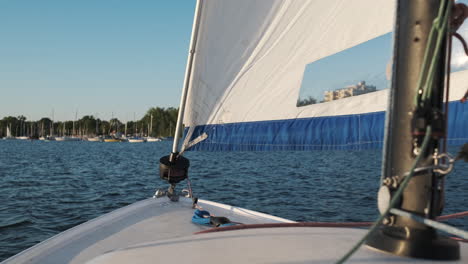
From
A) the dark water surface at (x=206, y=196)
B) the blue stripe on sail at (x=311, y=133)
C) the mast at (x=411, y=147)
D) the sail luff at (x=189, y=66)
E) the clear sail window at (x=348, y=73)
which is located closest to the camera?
the mast at (x=411, y=147)

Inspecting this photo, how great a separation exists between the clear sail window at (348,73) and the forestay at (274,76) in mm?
51

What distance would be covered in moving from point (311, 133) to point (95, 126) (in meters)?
138

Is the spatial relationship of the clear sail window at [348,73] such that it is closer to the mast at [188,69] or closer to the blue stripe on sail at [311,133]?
the blue stripe on sail at [311,133]

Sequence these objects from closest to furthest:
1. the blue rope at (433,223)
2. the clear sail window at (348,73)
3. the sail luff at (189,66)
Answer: the blue rope at (433,223) < the clear sail window at (348,73) < the sail luff at (189,66)

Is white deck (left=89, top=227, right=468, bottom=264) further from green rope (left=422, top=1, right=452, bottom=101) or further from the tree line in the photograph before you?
the tree line

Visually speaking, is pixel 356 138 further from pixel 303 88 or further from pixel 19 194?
pixel 19 194

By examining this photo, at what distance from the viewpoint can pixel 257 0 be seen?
3279 millimetres

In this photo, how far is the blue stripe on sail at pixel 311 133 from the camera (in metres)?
2.35

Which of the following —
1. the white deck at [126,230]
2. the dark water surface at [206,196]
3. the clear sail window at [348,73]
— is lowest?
the dark water surface at [206,196]

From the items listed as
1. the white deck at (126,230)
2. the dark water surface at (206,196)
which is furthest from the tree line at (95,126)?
the white deck at (126,230)

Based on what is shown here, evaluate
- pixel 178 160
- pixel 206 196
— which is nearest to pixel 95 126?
pixel 206 196

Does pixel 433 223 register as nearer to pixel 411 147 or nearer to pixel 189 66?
pixel 411 147

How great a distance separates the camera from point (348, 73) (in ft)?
9.70

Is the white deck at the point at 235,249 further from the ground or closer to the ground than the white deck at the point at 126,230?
further from the ground
